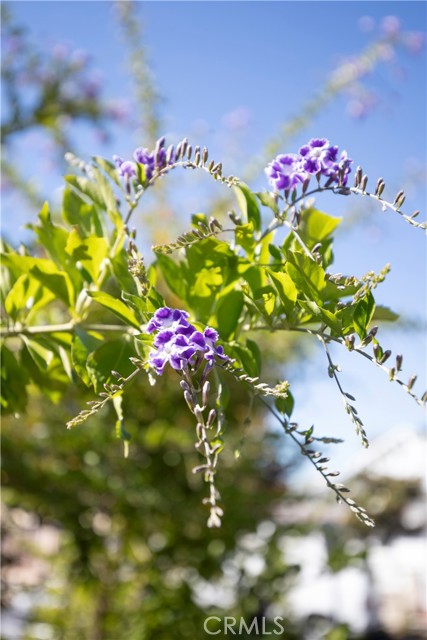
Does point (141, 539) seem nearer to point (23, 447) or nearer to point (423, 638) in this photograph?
point (23, 447)

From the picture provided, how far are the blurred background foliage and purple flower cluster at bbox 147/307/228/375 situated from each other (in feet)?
6.18

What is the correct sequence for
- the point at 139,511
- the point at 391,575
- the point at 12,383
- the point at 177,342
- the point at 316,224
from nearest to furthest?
the point at 177,342
the point at 316,224
the point at 12,383
the point at 139,511
the point at 391,575

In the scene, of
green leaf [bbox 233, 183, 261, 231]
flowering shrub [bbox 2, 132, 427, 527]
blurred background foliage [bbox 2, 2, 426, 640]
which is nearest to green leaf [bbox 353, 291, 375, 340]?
flowering shrub [bbox 2, 132, 427, 527]

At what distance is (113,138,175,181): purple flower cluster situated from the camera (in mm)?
877

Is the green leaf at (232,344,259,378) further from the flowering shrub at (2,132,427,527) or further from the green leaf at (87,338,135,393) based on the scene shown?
the green leaf at (87,338,135,393)

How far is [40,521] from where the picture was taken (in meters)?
2.79

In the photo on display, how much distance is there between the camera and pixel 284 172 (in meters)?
0.82

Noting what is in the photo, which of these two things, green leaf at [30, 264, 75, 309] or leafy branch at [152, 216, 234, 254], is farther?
green leaf at [30, 264, 75, 309]

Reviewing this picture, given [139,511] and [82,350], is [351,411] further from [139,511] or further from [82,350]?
[139,511]

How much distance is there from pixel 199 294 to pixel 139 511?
6.37ft

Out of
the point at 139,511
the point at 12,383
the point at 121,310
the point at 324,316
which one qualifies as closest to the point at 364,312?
the point at 324,316

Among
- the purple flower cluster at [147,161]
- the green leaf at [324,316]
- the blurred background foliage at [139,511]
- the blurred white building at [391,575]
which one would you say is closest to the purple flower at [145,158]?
the purple flower cluster at [147,161]

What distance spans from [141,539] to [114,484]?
1.34 feet

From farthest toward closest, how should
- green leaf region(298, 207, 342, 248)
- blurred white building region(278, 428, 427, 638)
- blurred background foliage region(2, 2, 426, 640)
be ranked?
blurred white building region(278, 428, 427, 638) → blurred background foliage region(2, 2, 426, 640) → green leaf region(298, 207, 342, 248)
